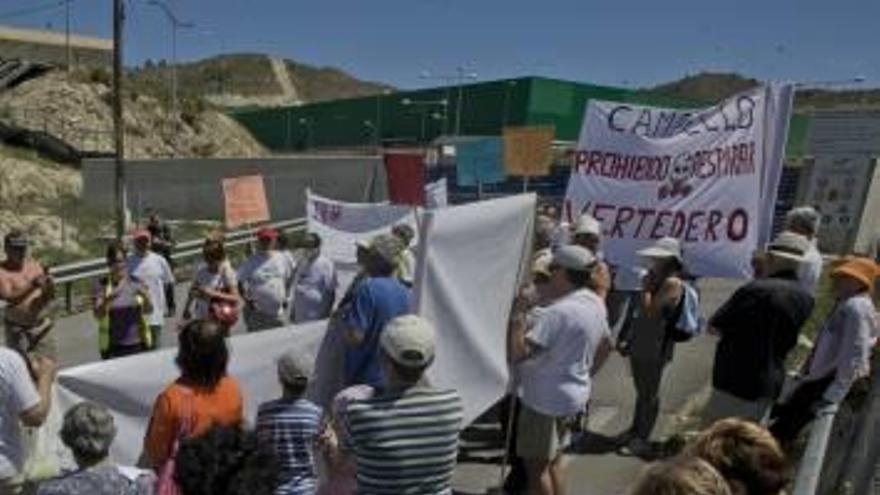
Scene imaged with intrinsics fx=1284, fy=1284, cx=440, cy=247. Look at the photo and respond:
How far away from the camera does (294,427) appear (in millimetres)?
5465

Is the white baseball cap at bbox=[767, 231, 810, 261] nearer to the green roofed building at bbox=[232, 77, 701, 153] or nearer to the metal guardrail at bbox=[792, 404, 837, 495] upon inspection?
the metal guardrail at bbox=[792, 404, 837, 495]

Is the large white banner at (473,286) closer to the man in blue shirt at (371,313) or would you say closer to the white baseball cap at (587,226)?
the man in blue shirt at (371,313)

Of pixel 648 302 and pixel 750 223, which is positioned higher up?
pixel 750 223

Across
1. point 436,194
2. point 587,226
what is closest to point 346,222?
point 436,194

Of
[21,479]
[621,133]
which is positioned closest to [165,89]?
[621,133]

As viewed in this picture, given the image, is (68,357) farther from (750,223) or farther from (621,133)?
(750,223)

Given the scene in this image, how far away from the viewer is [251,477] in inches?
154

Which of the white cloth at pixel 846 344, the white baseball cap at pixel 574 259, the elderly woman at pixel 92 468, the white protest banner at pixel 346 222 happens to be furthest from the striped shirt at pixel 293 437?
the white protest banner at pixel 346 222

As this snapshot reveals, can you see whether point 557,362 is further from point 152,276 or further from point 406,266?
point 152,276

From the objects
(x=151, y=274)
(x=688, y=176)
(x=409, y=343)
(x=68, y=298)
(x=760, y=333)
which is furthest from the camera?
(x=68, y=298)

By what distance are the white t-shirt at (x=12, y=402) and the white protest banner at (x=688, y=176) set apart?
5.23m

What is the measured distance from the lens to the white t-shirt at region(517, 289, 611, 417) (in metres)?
6.90

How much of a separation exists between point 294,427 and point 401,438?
0.59 metres

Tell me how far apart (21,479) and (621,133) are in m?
6.08
